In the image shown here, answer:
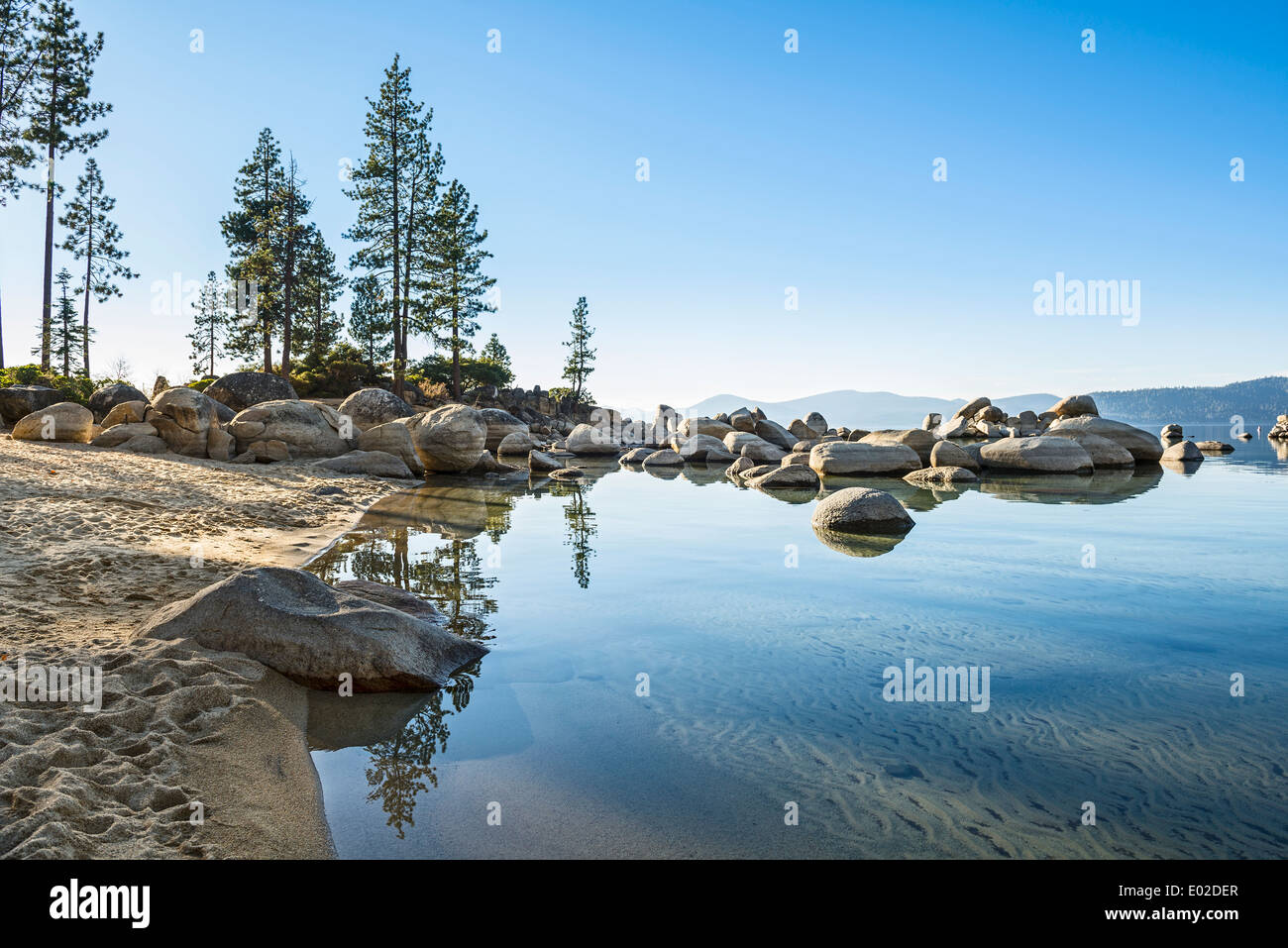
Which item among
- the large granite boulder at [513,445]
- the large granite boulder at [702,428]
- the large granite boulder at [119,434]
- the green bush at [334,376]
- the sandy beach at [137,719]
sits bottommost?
the sandy beach at [137,719]

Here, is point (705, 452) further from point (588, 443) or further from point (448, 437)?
point (448, 437)

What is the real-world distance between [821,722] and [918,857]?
135cm

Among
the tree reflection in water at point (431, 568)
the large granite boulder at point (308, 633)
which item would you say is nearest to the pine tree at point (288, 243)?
the tree reflection in water at point (431, 568)

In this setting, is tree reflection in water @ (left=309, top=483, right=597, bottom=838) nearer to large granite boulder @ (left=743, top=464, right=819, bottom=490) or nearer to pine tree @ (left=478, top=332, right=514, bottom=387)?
large granite boulder @ (left=743, top=464, right=819, bottom=490)

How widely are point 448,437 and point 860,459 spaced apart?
11.7m

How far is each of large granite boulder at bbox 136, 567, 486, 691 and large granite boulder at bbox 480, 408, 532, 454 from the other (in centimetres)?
2383

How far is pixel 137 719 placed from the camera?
11.8ft

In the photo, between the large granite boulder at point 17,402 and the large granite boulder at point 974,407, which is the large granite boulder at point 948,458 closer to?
the large granite boulder at point 974,407

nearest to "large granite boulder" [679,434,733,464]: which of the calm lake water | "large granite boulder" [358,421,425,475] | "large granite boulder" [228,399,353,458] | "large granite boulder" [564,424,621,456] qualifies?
"large granite boulder" [564,424,621,456]

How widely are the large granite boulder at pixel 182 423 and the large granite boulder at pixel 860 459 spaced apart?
51.8 ft

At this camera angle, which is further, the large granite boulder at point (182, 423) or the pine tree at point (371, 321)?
the pine tree at point (371, 321)

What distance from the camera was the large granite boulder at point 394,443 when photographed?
19188mm

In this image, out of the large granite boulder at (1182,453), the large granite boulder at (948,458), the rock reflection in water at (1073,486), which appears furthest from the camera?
the large granite boulder at (1182,453)

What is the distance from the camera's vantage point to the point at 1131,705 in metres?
4.54
